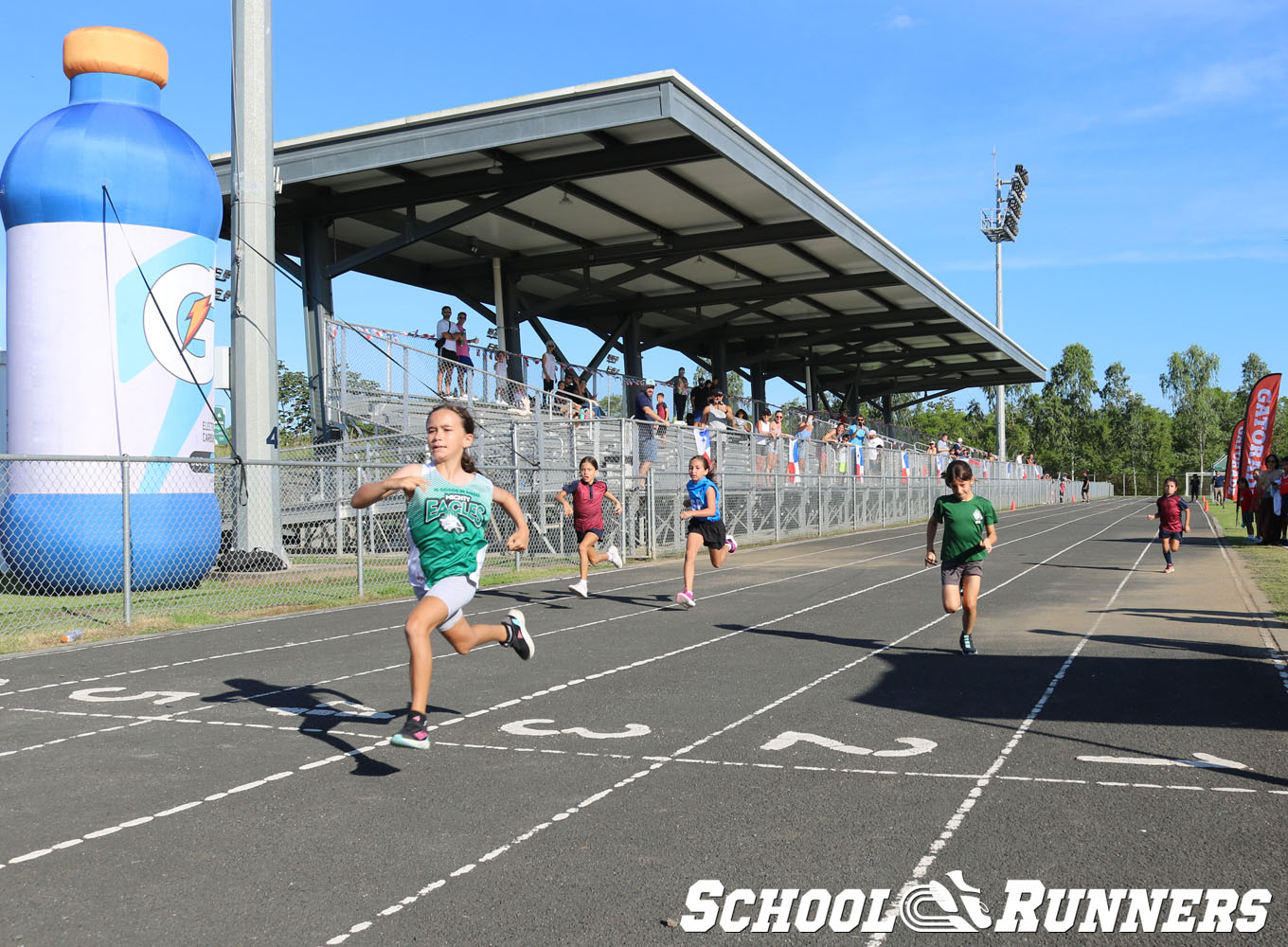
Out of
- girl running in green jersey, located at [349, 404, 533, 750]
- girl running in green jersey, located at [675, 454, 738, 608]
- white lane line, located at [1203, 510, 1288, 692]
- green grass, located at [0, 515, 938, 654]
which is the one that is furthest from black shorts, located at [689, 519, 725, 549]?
girl running in green jersey, located at [349, 404, 533, 750]

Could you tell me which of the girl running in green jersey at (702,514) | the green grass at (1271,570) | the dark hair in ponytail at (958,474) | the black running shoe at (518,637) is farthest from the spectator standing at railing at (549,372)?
the black running shoe at (518,637)

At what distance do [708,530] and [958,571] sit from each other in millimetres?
4614

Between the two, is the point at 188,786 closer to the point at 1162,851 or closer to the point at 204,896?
the point at 204,896

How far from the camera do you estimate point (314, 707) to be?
7.85 meters

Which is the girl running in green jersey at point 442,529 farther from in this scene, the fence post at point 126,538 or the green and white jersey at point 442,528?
the fence post at point 126,538

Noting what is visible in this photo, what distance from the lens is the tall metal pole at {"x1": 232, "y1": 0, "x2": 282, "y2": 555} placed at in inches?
727

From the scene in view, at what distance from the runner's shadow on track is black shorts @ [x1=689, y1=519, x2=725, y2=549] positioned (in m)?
6.57

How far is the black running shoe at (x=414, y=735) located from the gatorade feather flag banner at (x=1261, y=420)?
24.9 metres

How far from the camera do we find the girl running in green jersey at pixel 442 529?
19.9 feet

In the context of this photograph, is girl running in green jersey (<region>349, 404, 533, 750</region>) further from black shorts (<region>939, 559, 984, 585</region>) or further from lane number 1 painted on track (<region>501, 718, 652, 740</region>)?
black shorts (<region>939, 559, 984, 585</region>)

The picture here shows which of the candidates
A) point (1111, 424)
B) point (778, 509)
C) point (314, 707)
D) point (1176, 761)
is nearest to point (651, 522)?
point (778, 509)

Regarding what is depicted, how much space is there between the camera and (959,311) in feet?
127

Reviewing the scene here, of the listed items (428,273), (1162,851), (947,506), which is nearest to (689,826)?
(1162,851)

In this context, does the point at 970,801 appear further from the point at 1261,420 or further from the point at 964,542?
the point at 1261,420
